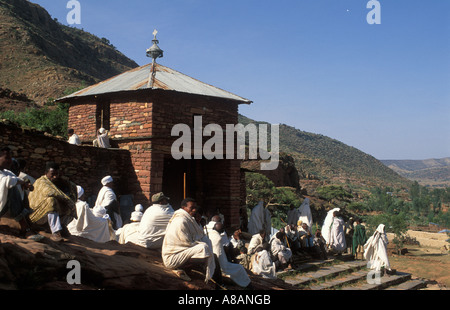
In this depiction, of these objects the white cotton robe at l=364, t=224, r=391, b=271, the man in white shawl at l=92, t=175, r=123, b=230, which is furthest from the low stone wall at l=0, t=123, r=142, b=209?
Answer: the white cotton robe at l=364, t=224, r=391, b=271

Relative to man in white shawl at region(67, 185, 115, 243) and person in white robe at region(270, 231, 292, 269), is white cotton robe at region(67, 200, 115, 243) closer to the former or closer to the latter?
man in white shawl at region(67, 185, 115, 243)

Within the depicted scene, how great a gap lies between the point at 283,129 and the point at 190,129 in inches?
3202

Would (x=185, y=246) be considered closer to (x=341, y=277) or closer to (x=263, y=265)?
(x=263, y=265)

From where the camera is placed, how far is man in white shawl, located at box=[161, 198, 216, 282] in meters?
5.51

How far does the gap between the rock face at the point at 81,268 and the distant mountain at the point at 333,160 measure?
59.2 metres

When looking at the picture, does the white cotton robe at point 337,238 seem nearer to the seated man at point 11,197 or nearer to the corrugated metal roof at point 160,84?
the corrugated metal roof at point 160,84

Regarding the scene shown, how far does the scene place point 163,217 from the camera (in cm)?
680

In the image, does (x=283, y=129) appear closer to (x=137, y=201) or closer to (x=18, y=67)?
(x=18, y=67)

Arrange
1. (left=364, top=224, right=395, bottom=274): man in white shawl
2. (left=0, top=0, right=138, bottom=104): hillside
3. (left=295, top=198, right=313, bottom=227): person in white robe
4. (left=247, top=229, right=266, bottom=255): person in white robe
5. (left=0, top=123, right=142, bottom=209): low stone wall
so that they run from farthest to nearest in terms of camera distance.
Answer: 1. (left=0, top=0, right=138, bottom=104): hillside
2. (left=295, top=198, right=313, bottom=227): person in white robe
3. (left=364, top=224, right=395, bottom=274): man in white shawl
4. (left=247, top=229, right=266, bottom=255): person in white robe
5. (left=0, top=123, right=142, bottom=209): low stone wall

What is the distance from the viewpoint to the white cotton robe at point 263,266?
8.98 m

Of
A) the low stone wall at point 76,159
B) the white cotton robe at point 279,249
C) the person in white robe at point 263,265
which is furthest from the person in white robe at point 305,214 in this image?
the low stone wall at point 76,159

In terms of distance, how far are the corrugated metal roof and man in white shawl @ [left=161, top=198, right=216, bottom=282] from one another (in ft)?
20.8

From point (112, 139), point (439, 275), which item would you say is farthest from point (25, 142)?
point (439, 275)

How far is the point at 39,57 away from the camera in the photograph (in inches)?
1708
